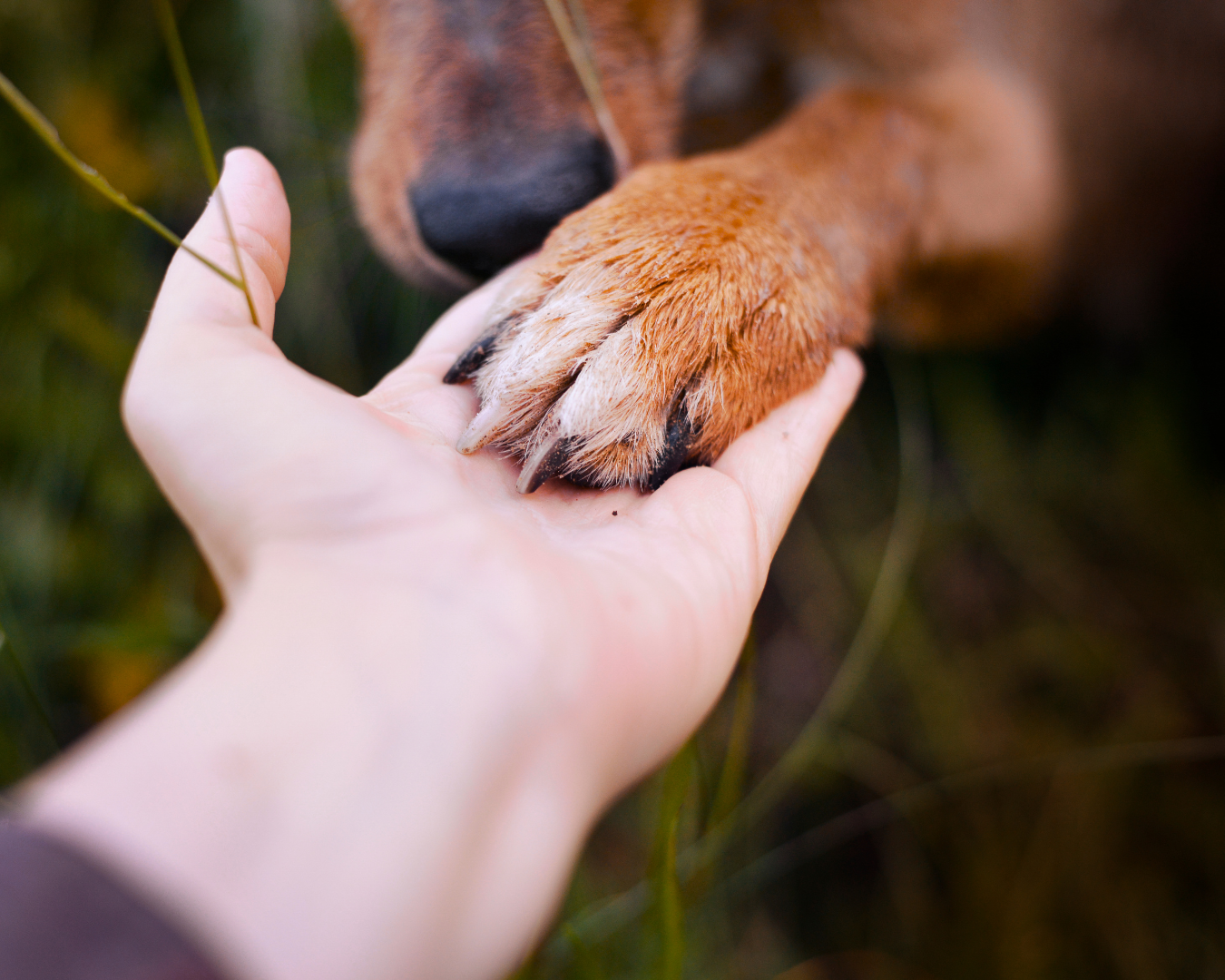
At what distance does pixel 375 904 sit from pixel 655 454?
2.05 ft

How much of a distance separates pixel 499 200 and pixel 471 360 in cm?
41

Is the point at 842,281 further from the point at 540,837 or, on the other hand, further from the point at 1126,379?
the point at 1126,379

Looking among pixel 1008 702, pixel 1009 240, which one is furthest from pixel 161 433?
pixel 1008 702

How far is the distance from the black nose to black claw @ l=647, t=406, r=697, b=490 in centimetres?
47

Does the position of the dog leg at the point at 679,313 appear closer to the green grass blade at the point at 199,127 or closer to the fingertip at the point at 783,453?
the fingertip at the point at 783,453

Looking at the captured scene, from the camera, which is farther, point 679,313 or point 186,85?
point 679,313

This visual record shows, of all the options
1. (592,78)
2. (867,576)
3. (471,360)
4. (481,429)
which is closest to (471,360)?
(471,360)

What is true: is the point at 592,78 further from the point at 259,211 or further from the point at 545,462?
the point at 545,462

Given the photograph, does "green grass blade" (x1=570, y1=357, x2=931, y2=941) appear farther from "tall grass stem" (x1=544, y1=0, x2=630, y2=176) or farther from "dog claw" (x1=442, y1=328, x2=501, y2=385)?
"tall grass stem" (x1=544, y1=0, x2=630, y2=176)

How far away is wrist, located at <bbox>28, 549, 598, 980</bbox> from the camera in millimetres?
492

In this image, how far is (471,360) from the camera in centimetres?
101

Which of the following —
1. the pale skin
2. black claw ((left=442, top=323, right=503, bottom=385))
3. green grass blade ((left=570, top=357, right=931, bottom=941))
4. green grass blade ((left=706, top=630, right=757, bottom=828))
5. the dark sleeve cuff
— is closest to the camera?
the dark sleeve cuff

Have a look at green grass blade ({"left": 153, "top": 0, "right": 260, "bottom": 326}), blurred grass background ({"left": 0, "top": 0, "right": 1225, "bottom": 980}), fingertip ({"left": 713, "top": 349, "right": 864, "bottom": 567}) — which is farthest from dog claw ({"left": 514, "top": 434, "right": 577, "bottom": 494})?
blurred grass background ({"left": 0, "top": 0, "right": 1225, "bottom": 980})

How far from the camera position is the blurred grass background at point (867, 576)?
1778 millimetres
